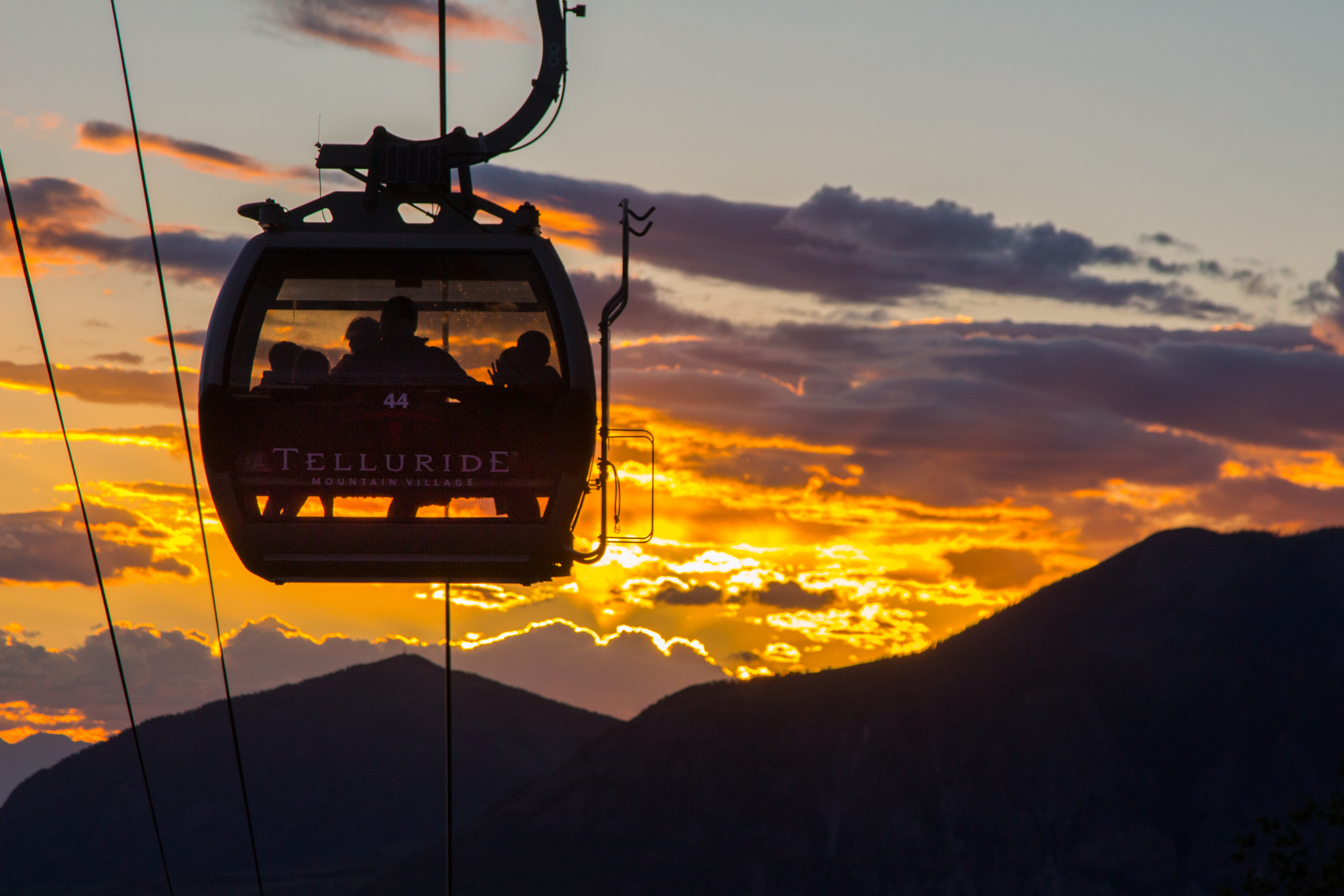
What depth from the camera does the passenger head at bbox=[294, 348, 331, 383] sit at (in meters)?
14.7

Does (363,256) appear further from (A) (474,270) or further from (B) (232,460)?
(B) (232,460)

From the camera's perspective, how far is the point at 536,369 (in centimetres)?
1452

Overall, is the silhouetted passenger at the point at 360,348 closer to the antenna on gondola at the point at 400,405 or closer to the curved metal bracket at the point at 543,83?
the antenna on gondola at the point at 400,405

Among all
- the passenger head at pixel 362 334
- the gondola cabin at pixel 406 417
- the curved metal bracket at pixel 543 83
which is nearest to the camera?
the gondola cabin at pixel 406 417

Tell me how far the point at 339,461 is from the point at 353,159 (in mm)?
3602

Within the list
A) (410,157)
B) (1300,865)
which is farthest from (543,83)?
(1300,865)

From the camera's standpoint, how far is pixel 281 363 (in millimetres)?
14750

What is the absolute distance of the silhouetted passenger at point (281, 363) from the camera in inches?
575

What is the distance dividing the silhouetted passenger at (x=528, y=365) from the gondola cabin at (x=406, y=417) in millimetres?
13

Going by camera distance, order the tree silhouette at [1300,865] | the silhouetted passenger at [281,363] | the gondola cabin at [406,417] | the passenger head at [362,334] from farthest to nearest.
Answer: the tree silhouette at [1300,865], the passenger head at [362,334], the silhouetted passenger at [281,363], the gondola cabin at [406,417]

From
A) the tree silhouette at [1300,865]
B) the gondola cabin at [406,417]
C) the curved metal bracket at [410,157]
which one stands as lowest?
the tree silhouette at [1300,865]

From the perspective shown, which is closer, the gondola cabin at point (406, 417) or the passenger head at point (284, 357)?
the gondola cabin at point (406, 417)

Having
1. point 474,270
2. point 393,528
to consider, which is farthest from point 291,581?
point 474,270

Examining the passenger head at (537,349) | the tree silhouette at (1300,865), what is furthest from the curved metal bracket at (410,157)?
the tree silhouette at (1300,865)
